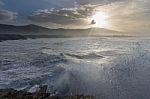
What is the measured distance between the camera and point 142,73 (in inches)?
727

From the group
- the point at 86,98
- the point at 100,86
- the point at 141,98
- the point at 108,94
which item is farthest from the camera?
the point at 100,86

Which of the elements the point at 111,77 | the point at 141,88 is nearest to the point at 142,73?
the point at 111,77

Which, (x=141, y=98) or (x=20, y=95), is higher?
(x=20, y=95)

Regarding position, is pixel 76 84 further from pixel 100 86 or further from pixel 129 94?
pixel 129 94

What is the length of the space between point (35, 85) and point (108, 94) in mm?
4821

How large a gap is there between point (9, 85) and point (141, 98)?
26.8ft

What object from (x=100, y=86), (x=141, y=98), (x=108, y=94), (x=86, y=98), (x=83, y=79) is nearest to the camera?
(x=86, y=98)

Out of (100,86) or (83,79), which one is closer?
(100,86)

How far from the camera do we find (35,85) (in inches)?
633

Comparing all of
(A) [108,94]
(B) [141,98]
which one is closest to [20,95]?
(A) [108,94]

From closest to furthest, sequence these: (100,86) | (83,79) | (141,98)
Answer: (141,98), (100,86), (83,79)

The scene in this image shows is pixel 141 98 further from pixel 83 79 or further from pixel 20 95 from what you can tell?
pixel 20 95

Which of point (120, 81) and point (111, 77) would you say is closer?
point (120, 81)

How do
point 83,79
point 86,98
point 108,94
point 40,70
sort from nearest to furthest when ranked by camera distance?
point 86,98
point 108,94
point 83,79
point 40,70
